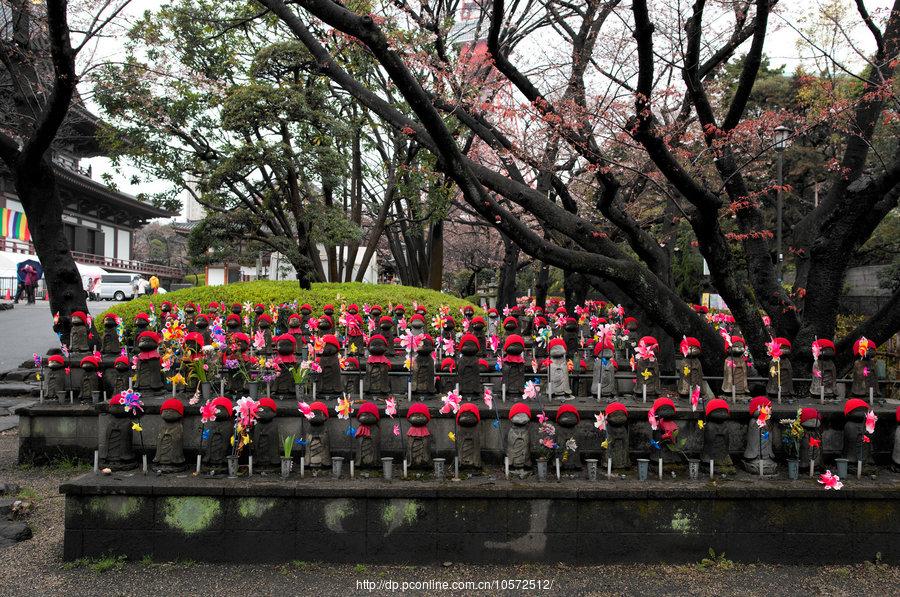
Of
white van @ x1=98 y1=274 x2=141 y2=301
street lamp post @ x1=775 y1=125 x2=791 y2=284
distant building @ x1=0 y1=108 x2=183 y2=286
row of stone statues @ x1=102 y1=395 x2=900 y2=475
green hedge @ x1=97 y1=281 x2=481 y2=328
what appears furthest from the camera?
white van @ x1=98 y1=274 x2=141 y2=301

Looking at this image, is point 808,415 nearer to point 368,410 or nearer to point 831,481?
point 831,481

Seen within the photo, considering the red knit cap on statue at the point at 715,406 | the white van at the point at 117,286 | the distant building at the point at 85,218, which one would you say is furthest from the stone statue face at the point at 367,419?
the white van at the point at 117,286

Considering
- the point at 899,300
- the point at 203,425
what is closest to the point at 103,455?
the point at 203,425

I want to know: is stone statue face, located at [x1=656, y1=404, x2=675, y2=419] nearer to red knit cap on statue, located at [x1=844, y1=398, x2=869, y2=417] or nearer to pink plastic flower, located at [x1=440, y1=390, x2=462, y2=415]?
red knit cap on statue, located at [x1=844, y1=398, x2=869, y2=417]

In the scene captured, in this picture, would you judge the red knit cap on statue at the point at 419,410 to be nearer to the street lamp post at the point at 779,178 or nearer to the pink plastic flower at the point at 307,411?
the pink plastic flower at the point at 307,411

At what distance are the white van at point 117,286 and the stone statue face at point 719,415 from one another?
108 feet

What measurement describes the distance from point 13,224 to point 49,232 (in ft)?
80.7

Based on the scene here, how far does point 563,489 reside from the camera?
487cm

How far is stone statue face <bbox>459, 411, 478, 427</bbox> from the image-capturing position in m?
5.21

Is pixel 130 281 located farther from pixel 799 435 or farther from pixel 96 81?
pixel 799 435

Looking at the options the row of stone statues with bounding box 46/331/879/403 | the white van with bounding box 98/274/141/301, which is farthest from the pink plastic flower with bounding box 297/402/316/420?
the white van with bounding box 98/274/141/301

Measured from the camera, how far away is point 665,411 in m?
5.32

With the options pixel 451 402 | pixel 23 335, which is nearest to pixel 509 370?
pixel 451 402

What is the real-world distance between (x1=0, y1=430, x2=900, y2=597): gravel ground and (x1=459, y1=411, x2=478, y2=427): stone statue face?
1.07m
